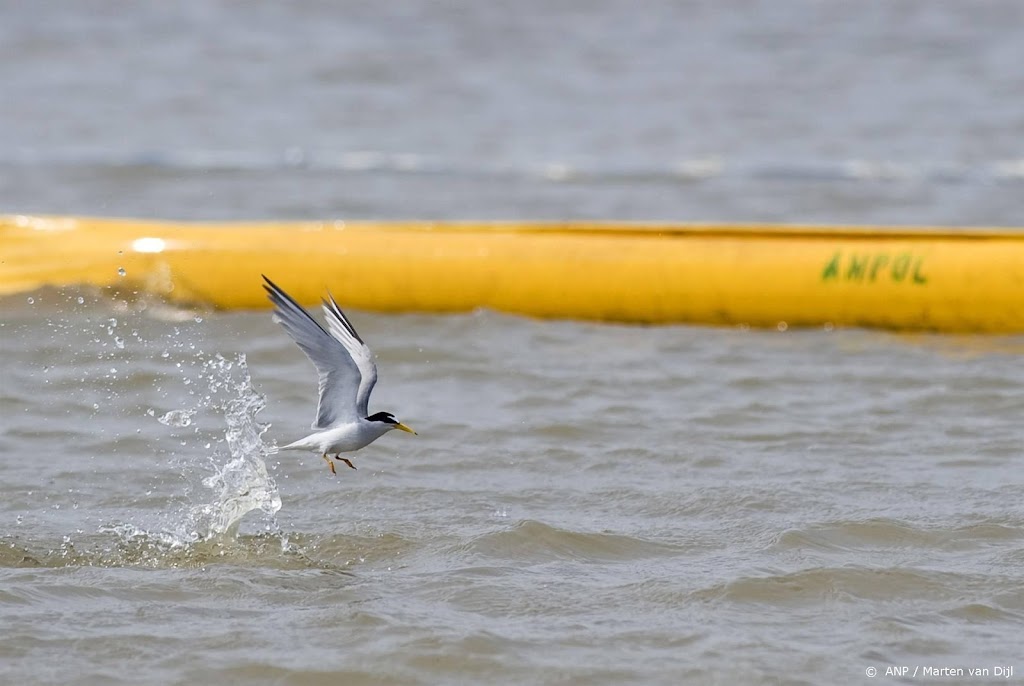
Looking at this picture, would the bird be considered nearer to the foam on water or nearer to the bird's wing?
the bird's wing

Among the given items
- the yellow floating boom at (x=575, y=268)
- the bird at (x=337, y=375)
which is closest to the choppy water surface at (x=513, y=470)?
the yellow floating boom at (x=575, y=268)

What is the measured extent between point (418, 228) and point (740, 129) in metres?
8.50

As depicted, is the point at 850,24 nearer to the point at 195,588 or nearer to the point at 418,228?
the point at 418,228

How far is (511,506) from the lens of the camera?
19.7ft

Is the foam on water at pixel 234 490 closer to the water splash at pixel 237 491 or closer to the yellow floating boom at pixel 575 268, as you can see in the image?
the water splash at pixel 237 491

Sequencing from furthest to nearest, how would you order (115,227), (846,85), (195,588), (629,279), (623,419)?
(846,85) → (115,227) → (629,279) → (623,419) → (195,588)

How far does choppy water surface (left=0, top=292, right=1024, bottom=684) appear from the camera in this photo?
4.70 metres

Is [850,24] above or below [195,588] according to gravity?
above

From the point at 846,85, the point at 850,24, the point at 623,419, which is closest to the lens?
the point at 623,419

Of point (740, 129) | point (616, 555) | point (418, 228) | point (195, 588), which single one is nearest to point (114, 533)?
point (195, 588)

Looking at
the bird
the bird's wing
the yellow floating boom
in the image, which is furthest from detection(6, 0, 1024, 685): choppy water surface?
the bird's wing

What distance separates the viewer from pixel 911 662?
4.58m

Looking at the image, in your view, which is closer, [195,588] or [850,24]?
[195,588]

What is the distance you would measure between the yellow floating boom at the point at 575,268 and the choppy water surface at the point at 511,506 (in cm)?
16
